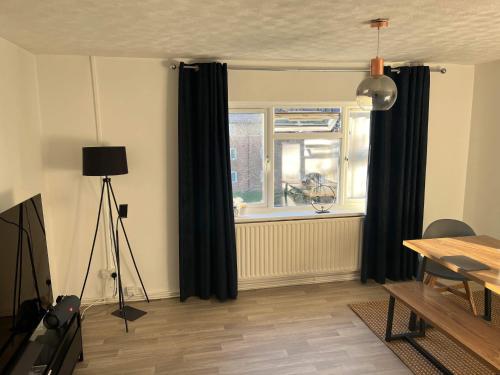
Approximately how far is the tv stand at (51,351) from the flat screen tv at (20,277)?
5 cm

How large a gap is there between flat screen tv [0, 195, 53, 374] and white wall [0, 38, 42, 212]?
40 cm

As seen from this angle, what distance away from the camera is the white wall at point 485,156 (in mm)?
3879

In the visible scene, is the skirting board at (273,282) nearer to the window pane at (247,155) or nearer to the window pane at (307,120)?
the window pane at (247,155)

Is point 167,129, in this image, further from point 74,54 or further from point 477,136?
point 477,136

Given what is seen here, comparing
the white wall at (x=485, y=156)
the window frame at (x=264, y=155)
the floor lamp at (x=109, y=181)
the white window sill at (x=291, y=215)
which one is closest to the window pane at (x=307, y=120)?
the window frame at (x=264, y=155)

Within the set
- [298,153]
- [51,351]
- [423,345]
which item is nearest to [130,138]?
[298,153]

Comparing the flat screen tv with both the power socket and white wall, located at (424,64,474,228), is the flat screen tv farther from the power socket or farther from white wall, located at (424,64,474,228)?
white wall, located at (424,64,474,228)

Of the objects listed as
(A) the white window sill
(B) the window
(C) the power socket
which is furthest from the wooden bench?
(C) the power socket

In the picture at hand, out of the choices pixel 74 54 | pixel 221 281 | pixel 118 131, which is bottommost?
pixel 221 281

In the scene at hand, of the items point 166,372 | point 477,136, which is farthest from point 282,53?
point 166,372

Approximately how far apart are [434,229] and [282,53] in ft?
6.69

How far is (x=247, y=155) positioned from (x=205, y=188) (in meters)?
0.67

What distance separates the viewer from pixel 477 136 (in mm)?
4078

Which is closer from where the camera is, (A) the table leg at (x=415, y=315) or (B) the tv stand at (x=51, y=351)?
(B) the tv stand at (x=51, y=351)
